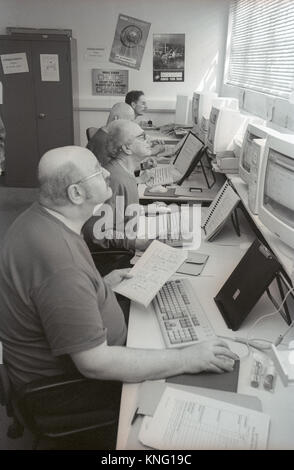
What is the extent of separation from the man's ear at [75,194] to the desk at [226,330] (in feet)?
1.58

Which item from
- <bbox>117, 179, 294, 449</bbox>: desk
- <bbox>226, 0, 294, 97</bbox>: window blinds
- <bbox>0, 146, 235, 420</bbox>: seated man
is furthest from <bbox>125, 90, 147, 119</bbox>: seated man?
<bbox>0, 146, 235, 420</bbox>: seated man

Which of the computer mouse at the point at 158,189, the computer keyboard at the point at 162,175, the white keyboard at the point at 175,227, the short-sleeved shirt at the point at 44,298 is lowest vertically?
the white keyboard at the point at 175,227

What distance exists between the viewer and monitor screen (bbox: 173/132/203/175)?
10.5 ft

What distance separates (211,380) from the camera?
1.18m

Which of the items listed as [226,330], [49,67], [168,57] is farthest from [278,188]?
[168,57]

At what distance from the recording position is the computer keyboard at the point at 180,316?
136 cm

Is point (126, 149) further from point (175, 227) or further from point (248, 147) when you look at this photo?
point (248, 147)

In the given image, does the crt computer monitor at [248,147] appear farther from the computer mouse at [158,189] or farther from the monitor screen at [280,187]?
the computer mouse at [158,189]

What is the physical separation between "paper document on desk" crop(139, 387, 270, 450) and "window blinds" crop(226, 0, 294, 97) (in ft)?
7.16

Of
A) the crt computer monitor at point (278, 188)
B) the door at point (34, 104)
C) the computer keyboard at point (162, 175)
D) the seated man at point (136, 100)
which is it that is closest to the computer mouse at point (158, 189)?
the computer keyboard at point (162, 175)

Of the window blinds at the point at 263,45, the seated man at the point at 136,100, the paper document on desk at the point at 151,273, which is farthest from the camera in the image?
the seated man at the point at 136,100

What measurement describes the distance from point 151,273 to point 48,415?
0.64 meters
